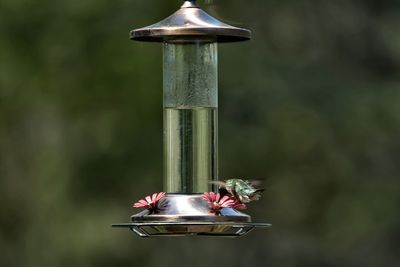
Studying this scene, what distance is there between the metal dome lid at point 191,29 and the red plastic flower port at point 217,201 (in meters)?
0.80

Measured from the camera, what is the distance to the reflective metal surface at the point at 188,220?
899cm

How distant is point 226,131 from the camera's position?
61.4 feet

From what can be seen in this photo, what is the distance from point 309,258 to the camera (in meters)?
19.3

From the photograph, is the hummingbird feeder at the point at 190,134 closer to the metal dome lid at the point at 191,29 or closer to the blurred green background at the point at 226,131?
the metal dome lid at the point at 191,29

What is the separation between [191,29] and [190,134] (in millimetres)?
604

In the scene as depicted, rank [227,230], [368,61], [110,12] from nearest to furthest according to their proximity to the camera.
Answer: [227,230] → [110,12] → [368,61]

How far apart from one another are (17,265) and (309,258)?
10.0 ft

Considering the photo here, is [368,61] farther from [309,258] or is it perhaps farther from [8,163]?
[8,163]

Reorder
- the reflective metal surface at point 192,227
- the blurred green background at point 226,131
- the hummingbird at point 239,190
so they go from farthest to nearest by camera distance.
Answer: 1. the blurred green background at point 226,131
2. the hummingbird at point 239,190
3. the reflective metal surface at point 192,227

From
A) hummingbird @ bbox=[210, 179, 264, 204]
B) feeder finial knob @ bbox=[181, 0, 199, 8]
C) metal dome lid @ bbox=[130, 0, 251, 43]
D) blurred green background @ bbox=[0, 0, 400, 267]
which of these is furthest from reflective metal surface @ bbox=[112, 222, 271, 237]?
blurred green background @ bbox=[0, 0, 400, 267]

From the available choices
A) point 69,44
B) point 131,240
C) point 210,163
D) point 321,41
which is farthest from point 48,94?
point 210,163

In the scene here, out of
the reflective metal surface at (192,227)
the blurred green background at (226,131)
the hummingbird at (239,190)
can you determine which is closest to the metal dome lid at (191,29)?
the hummingbird at (239,190)

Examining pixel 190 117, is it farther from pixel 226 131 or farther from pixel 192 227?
pixel 226 131

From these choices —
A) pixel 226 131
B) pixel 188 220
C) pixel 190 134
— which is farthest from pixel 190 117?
pixel 226 131
